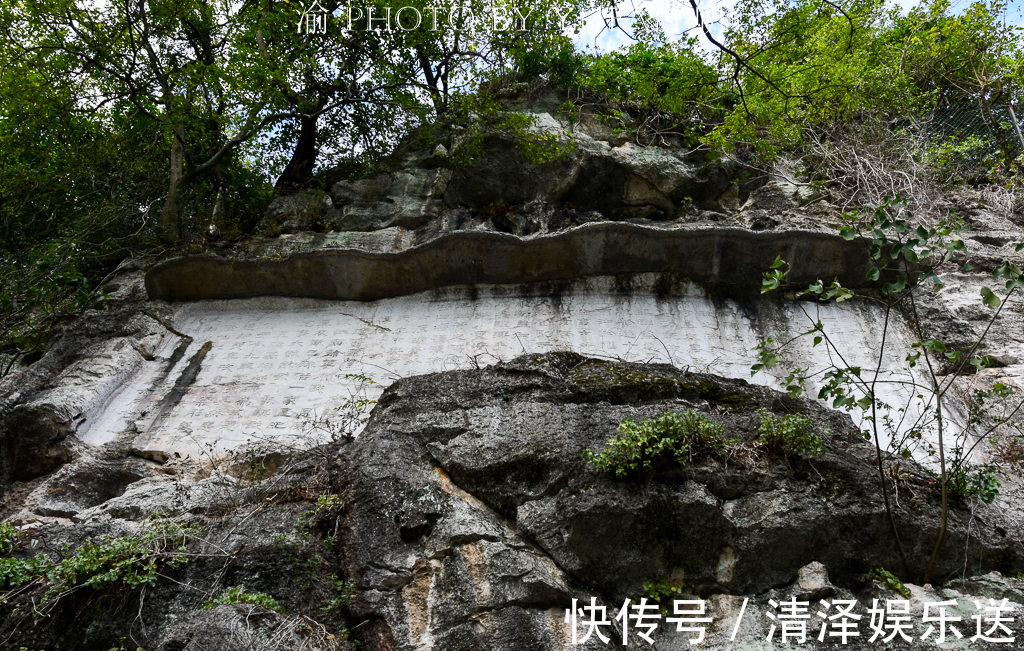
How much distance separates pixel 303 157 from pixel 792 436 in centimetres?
788

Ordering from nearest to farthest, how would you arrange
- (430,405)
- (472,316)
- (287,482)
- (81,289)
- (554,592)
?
1. (554,592)
2. (287,482)
3. (430,405)
4. (472,316)
5. (81,289)

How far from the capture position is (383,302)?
7707mm

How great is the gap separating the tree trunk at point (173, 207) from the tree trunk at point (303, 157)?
1.40m

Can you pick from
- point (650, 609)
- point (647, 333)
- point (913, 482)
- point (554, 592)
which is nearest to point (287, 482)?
point (554, 592)

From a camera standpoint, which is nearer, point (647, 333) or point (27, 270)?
point (647, 333)

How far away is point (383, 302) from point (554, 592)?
4.48 m

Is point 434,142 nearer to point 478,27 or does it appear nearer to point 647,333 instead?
point 478,27

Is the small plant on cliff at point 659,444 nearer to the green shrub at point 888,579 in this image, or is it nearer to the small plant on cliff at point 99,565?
the green shrub at point 888,579

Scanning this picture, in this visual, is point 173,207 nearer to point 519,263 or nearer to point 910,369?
point 519,263

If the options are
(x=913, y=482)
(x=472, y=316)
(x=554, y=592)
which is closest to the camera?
(x=554, y=592)

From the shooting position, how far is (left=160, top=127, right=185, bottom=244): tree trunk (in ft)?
27.5

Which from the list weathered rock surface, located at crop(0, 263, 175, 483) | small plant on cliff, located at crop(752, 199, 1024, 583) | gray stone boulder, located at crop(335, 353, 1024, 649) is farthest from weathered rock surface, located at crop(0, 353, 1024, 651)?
weathered rock surface, located at crop(0, 263, 175, 483)

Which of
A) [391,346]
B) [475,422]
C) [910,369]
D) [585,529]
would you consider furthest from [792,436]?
[391,346]

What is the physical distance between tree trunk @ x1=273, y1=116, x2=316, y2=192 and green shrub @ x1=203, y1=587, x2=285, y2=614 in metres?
6.82
